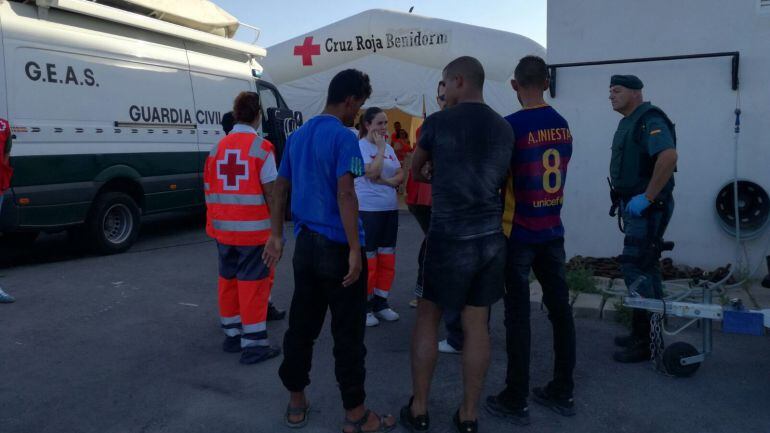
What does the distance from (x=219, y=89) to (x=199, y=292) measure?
447 centimetres

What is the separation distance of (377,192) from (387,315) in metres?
1.00

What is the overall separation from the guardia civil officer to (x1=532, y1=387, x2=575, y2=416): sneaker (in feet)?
2.84

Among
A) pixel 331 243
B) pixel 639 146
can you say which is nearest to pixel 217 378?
pixel 331 243

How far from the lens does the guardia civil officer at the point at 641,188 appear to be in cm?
386

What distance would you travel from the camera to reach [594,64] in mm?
6227

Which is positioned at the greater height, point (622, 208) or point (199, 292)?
point (622, 208)

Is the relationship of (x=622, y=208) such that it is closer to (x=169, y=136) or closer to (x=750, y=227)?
(x=750, y=227)

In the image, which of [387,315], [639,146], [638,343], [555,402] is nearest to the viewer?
[555,402]

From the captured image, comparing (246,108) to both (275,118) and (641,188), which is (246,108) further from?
(275,118)

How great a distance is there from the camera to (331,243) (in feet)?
10.2

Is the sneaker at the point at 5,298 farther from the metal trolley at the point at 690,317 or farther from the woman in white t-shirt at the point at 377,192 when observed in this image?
the metal trolley at the point at 690,317

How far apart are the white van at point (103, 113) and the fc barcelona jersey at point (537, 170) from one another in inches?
224

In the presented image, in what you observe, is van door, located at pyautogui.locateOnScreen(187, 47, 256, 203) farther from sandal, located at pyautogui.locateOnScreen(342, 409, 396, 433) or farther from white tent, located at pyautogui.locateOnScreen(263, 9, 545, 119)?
sandal, located at pyautogui.locateOnScreen(342, 409, 396, 433)

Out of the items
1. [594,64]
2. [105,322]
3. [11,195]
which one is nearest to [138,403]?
[105,322]
